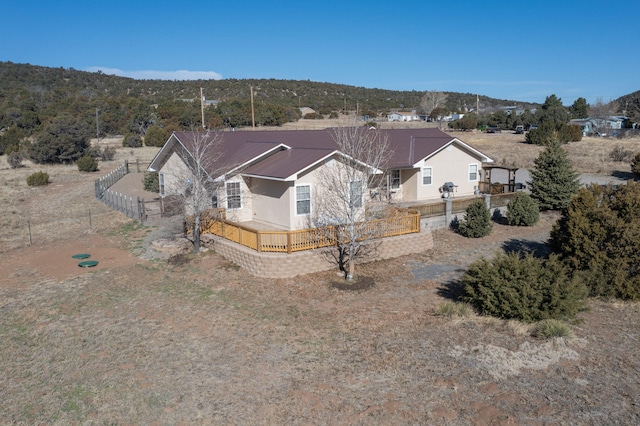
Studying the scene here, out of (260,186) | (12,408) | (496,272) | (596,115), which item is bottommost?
(12,408)

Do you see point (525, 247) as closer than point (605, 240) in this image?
No

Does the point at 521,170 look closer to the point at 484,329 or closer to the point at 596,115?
the point at 484,329

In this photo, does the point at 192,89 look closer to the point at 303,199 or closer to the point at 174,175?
the point at 174,175

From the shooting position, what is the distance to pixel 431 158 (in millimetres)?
26688

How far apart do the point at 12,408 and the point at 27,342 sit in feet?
9.94

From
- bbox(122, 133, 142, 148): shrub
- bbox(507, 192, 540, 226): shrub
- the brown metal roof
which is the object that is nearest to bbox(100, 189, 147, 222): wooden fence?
the brown metal roof

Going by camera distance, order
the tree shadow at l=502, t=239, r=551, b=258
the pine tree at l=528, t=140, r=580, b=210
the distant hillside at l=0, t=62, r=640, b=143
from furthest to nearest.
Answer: the distant hillside at l=0, t=62, r=640, b=143 → the pine tree at l=528, t=140, r=580, b=210 → the tree shadow at l=502, t=239, r=551, b=258

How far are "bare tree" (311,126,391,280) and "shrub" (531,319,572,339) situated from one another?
240 inches

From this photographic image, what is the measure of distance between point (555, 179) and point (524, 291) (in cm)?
1532

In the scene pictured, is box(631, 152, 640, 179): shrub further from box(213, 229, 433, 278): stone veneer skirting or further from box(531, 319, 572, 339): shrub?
box(531, 319, 572, 339): shrub

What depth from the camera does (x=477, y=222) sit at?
22547 mm

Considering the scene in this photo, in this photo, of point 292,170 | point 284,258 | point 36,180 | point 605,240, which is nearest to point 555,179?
point 605,240

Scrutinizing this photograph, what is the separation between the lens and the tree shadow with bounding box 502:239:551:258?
66.8 ft

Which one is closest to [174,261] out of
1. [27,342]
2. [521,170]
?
[27,342]
